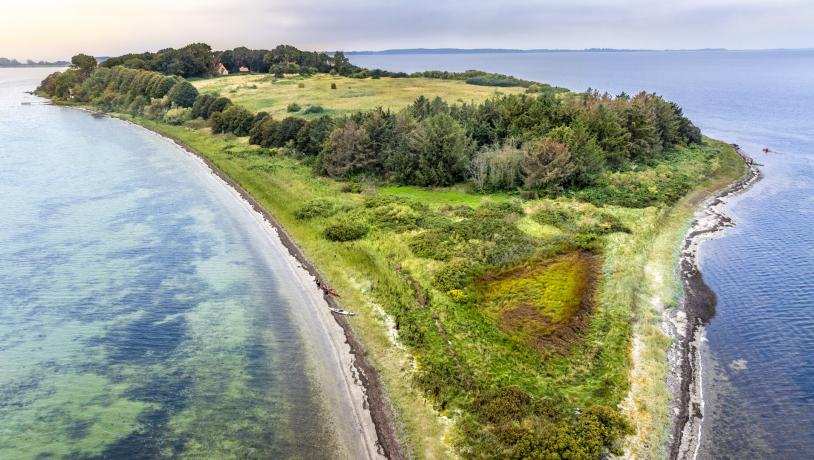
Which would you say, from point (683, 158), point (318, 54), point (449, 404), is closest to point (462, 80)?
point (318, 54)

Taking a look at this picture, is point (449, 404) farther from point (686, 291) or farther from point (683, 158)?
point (683, 158)

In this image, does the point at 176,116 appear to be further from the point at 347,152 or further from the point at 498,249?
the point at 498,249

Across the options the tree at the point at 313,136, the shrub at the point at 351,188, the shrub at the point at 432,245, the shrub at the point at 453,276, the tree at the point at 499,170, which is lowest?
the shrub at the point at 453,276

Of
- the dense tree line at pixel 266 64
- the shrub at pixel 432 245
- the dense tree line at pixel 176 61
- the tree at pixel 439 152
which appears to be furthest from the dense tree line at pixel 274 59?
the shrub at pixel 432 245

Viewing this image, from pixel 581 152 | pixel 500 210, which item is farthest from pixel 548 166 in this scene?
pixel 500 210

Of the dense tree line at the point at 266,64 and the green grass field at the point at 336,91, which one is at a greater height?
the dense tree line at the point at 266,64

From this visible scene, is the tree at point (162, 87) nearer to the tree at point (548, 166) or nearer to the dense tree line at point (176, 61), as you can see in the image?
the dense tree line at point (176, 61)
